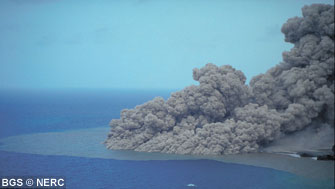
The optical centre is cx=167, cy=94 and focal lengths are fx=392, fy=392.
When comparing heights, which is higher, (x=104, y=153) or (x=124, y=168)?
(x=104, y=153)

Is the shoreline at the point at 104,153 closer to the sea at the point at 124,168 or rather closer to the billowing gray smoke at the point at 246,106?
the sea at the point at 124,168

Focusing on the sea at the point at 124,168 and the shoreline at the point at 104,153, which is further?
the shoreline at the point at 104,153

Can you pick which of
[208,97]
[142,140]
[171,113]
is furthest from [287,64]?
[142,140]

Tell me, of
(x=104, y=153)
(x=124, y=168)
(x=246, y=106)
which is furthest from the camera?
(x=246, y=106)

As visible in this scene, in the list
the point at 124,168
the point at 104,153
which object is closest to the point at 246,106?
the point at 124,168

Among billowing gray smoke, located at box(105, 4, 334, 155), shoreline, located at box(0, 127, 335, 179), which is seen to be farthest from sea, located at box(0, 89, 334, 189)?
billowing gray smoke, located at box(105, 4, 334, 155)

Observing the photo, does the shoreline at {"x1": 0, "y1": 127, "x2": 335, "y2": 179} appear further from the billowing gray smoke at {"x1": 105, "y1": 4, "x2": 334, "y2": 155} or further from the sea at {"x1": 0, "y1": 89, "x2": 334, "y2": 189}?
the billowing gray smoke at {"x1": 105, "y1": 4, "x2": 334, "y2": 155}

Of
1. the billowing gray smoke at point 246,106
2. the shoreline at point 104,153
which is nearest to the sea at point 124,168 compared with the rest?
the shoreline at point 104,153

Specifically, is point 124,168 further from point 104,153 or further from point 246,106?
point 246,106
